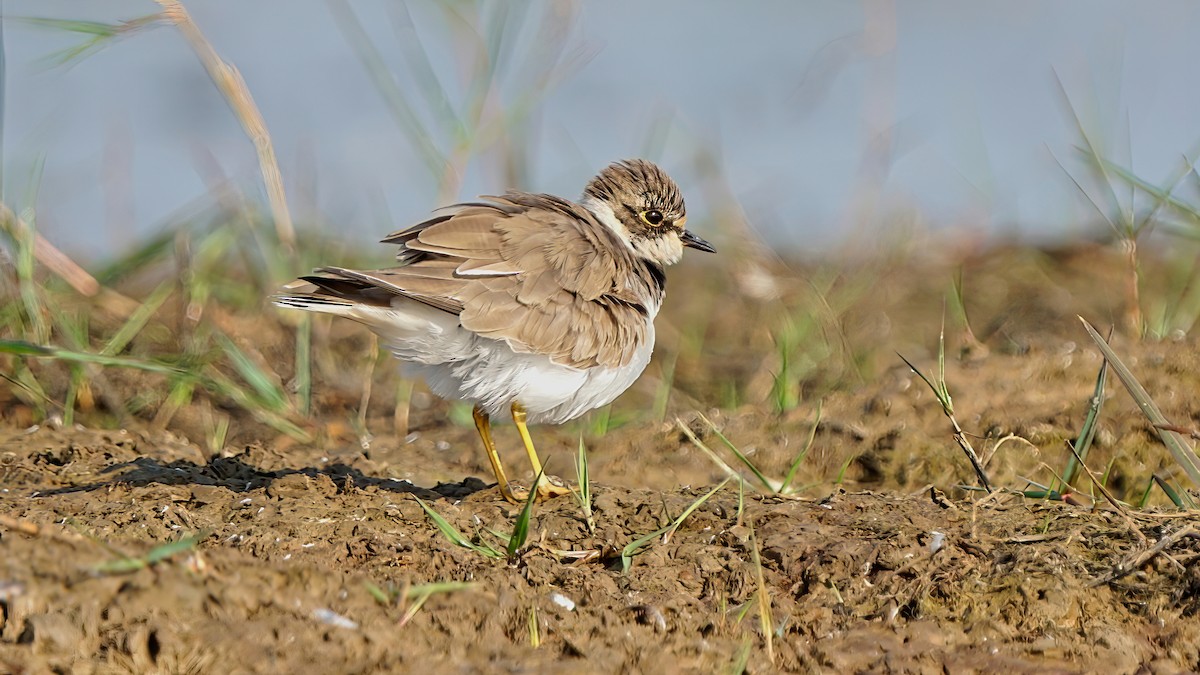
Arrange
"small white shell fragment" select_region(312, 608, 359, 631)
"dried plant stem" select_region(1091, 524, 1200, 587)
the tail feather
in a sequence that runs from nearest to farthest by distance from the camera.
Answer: "small white shell fragment" select_region(312, 608, 359, 631), "dried plant stem" select_region(1091, 524, 1200, 587), the tail feather

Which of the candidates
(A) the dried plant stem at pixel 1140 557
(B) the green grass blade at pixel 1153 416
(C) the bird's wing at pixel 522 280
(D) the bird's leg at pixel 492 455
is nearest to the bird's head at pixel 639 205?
(C) the bird's wing at pixel 522 280

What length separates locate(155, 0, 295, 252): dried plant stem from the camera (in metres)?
5.00

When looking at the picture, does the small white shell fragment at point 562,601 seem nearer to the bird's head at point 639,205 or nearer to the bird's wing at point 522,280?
the bird's wing at point 522,280

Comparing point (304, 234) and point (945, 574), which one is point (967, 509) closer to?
point (945, 574)

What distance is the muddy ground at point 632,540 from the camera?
2.71m

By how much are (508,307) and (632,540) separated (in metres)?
0.98

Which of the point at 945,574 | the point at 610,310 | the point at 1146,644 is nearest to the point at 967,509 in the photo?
the point at 945,574

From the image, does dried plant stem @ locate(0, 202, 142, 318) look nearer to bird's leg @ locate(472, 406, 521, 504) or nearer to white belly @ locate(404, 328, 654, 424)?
white belly @ locate(404, 328, 654, 424)

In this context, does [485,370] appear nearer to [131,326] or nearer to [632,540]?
[632,540]

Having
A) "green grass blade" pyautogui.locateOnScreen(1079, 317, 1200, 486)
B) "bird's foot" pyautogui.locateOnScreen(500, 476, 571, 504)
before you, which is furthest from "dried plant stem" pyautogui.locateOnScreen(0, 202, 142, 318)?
"green grass blade" pyautogui.locateOnScreen(1079, 317, 1200, 486)

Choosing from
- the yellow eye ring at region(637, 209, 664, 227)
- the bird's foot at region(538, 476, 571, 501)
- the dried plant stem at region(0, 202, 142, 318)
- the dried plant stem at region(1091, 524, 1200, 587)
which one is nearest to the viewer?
the dried plant stem at region(1091, 524, 1200, 587)

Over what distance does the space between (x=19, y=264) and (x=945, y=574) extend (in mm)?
4088

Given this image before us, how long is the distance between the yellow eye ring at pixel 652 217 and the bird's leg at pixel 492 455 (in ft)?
3.82

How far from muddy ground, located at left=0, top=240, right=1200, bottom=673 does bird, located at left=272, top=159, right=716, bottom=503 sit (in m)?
0.43
